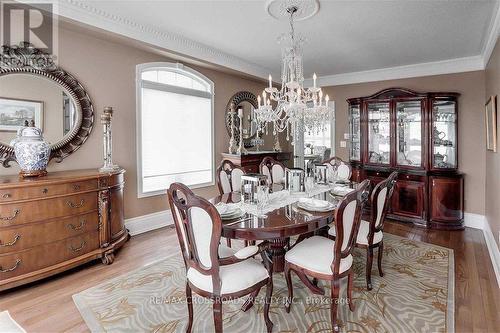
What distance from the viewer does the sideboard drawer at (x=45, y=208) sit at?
2.39 m

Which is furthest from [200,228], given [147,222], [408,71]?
[408,71]

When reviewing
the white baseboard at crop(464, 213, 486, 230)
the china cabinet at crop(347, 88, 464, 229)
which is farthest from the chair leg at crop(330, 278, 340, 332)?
the white baseboard at crop(464, 213, 486, 230)

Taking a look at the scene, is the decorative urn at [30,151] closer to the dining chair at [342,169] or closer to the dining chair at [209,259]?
the dining chair at [209,259]

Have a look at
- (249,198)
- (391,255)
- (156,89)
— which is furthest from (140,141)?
(391,255)

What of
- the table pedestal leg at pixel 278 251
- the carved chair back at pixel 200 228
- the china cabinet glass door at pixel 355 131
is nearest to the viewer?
the carved chair back at pixel 200 228

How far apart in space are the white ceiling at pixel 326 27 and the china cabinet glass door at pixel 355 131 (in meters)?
1.00

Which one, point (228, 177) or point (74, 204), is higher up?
point (228, 177)

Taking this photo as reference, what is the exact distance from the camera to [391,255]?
10.7 ft

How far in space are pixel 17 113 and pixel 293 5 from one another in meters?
2.98

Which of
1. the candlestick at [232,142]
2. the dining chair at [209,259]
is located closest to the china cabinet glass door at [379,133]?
the candlestick at [232,142]

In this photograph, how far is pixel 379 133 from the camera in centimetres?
503

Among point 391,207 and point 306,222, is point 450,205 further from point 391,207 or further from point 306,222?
point 306,222

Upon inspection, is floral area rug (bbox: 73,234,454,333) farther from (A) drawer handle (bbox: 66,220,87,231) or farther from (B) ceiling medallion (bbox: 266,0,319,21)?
(B) ceiling medallion (bbox: 266,0,319,21)

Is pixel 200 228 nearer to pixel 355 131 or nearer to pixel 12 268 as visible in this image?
pixel 12 268
